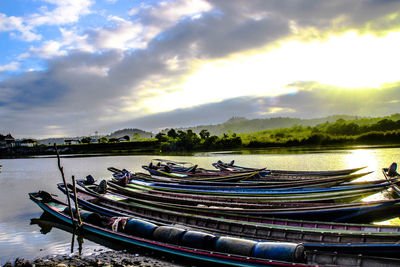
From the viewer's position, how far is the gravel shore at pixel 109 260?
30.8 ft

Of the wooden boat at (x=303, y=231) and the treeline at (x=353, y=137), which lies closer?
the wooden boat at (x=303, y=231)

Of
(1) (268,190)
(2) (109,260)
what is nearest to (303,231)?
(2) (109,260)

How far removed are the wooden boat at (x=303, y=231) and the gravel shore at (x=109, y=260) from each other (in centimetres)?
184

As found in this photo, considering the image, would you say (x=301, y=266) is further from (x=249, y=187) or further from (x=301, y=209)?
(x=249, y=187)

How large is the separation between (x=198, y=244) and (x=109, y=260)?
133 inches

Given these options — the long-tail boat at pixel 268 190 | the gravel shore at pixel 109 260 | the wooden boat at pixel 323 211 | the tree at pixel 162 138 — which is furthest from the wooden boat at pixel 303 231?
the tree at pixel 162 138

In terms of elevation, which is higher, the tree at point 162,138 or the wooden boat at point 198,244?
the tree at point 162,138

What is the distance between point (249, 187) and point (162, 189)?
18.8ft

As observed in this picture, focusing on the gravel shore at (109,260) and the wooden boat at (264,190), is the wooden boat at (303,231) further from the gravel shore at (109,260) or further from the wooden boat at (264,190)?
the wooden boat at (264,190)

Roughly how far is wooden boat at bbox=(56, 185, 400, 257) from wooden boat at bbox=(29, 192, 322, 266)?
55.2 inches

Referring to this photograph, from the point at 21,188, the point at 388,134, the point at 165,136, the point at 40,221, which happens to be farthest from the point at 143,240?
the point at 165,136

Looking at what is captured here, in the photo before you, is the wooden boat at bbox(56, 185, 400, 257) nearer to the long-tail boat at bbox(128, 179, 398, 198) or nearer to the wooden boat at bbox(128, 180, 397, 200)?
the long-tail boat at bbox(128, 179, 398, 198)

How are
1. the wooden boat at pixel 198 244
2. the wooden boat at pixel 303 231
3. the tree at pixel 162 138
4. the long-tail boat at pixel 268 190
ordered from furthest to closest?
the tree at pixel 162 138
the long-tail boat at pixel 268 190
the wooden boat at pixel 303 231
the wooden boat at pixel 198 244

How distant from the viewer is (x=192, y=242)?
901 centimetres
